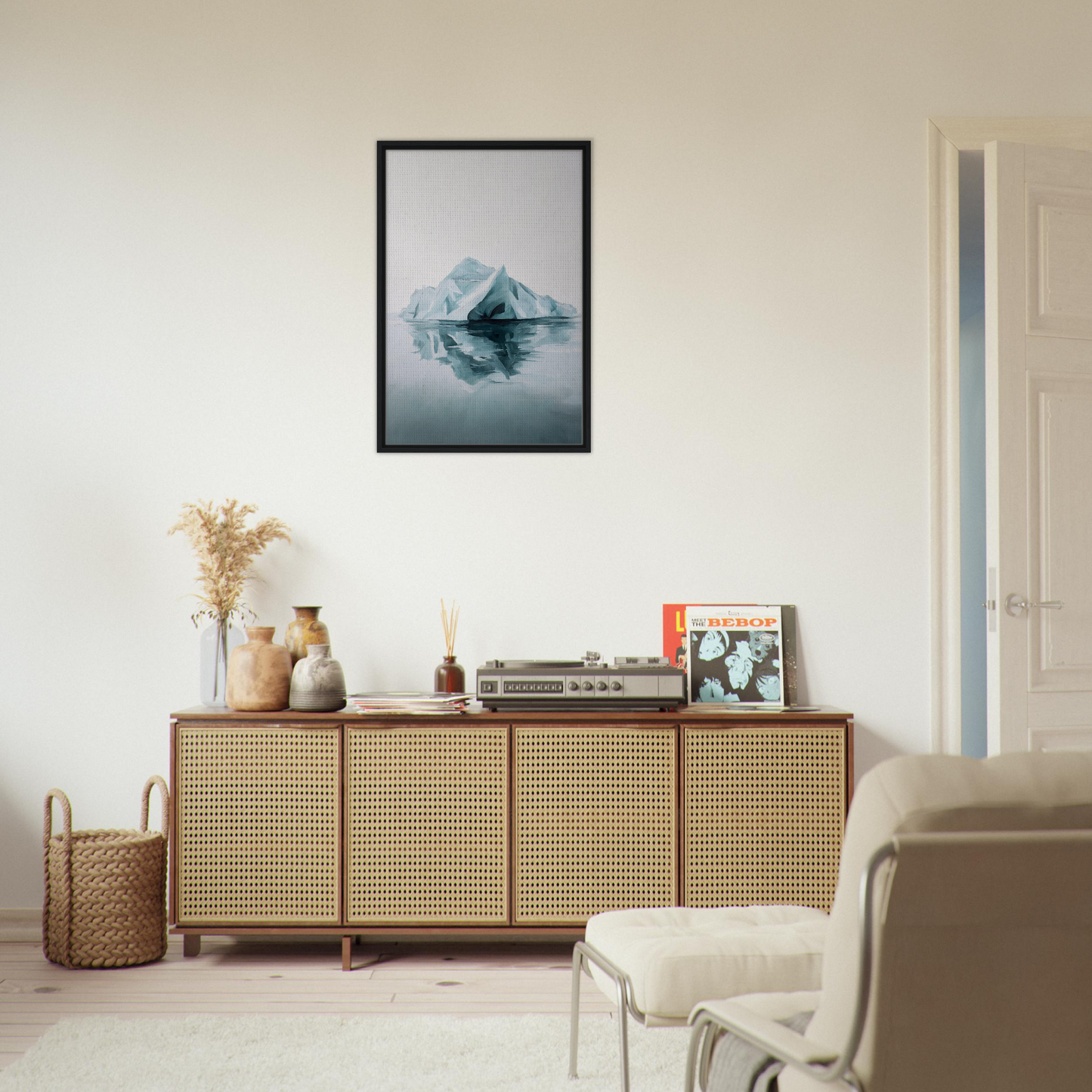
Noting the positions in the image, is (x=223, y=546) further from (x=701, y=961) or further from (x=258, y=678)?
(x=701, y=961)

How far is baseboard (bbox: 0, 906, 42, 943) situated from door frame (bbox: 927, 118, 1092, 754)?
301 centimetres

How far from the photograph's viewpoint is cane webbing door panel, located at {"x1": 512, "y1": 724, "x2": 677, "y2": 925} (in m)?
3.07

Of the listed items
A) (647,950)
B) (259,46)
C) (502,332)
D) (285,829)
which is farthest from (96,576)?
(647,950)

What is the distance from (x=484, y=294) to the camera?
3.54 m

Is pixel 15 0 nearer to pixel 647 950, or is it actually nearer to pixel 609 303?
pixel 609 303

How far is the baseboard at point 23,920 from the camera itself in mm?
3406

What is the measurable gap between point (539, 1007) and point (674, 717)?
2.89 feet

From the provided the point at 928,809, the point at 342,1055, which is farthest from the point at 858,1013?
the point at 342,1055

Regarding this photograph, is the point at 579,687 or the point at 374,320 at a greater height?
the point at 374,320

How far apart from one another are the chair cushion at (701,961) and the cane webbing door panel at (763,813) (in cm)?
88

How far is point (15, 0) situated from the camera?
3559 mm

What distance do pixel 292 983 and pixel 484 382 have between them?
1962mm

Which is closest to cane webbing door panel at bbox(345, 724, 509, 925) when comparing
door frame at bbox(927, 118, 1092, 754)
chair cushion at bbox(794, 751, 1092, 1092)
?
door frame at bbox(927, 118, 1092, 754)

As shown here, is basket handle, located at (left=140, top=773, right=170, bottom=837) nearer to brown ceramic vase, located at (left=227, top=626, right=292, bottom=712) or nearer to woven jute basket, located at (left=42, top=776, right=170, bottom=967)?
woven jute basket, located at (left=42, top=776, right=170, bottom=967)
